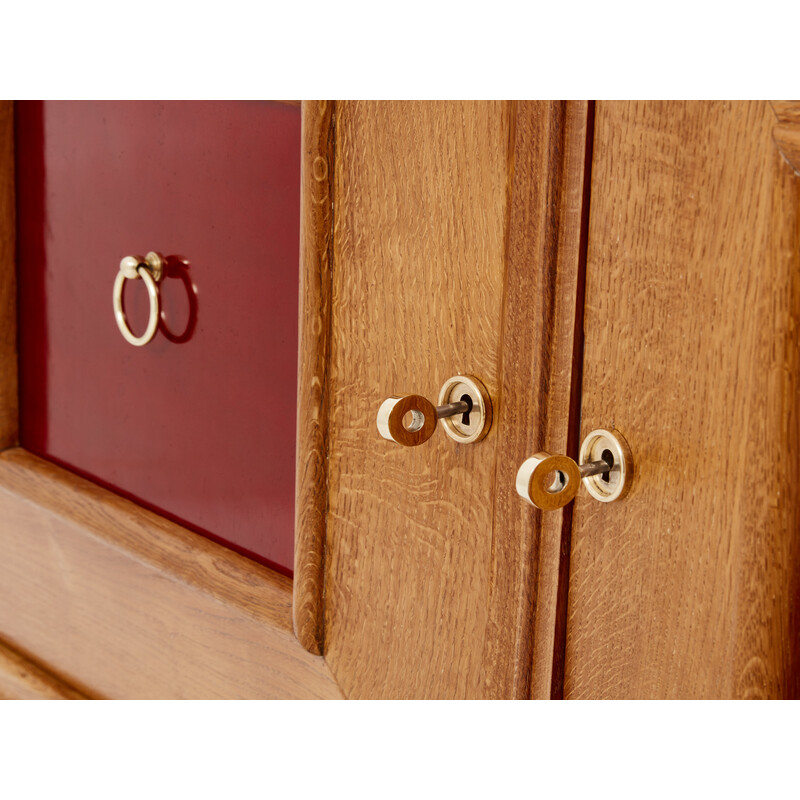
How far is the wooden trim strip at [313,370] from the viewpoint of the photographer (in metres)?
0.50

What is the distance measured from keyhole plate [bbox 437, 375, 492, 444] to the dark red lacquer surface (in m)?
0.14

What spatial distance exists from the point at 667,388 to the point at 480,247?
11cm

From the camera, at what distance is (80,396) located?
0.77 meters

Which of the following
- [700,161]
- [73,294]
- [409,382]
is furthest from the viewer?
[73,294]

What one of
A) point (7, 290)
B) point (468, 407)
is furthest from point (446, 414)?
point (7, 290)

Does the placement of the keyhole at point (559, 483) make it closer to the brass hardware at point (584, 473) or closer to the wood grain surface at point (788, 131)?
the brass hardware at point (584, 473)

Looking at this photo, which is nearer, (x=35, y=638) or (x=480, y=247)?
(x=480, y=247)

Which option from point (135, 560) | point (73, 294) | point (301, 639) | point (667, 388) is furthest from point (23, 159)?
point (667, 388)

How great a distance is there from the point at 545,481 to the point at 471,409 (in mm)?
64

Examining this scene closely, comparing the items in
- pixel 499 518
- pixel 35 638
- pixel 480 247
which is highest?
pixel 480 247

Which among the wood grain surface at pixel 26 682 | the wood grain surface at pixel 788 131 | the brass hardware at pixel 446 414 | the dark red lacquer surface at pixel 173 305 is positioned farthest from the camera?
the wood grain surface at pixel 26 682

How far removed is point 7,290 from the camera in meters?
0.81

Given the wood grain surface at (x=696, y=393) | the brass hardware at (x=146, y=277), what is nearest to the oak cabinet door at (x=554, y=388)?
the wood grain surface at (x=696, y=393)

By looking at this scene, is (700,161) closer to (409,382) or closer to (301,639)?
(409,382)
